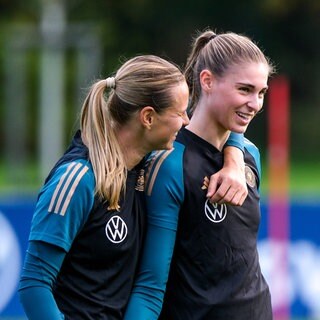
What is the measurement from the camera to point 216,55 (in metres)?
4.94

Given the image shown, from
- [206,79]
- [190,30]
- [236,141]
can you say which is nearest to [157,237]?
[236,141]

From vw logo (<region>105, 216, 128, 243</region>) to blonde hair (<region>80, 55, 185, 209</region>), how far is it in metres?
0.05

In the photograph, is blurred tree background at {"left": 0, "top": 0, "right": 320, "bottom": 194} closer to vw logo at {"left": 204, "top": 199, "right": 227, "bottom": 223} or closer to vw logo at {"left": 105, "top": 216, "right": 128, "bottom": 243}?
vw logo at {"left": 204, "top": 199, "right": 227, "bottom": 223}

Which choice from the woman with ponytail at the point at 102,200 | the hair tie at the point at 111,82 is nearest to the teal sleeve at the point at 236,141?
the woman with ponytail at the point at 102,200

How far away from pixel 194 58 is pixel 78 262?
3.62 feet

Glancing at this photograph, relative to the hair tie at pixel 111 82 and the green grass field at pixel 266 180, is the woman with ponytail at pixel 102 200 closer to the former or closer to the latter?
the hair tie at pixel 111 82

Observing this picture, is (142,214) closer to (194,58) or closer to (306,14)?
(194,58)

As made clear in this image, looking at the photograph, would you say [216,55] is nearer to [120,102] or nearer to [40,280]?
[120,102]

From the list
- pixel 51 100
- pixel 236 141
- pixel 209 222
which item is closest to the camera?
pixel 209 222

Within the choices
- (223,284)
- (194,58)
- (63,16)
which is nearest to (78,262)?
(223,284)

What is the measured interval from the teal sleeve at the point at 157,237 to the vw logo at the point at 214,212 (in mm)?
114

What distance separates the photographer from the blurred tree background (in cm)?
3497

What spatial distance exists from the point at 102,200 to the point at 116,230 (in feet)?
0.43

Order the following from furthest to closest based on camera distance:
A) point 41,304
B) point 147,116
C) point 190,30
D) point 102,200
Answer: point 190,30 → point 147,116 → point 102,200 → point 41,304
